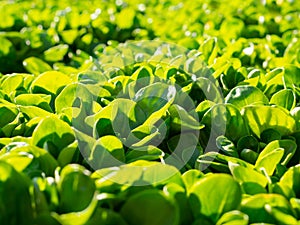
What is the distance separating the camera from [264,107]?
7.48 ft

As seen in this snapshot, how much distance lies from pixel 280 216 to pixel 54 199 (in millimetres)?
725

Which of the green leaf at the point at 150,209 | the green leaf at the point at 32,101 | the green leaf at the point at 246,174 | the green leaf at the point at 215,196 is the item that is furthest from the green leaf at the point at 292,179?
the green leaf at the point at 32,101

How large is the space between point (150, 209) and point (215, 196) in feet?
0.79

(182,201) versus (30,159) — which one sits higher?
(30,159)

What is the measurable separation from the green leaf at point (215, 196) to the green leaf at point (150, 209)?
0.18 meters

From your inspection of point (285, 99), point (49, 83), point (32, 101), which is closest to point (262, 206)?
point (285, 99)

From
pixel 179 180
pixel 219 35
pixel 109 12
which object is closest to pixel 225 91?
pixel 179 180

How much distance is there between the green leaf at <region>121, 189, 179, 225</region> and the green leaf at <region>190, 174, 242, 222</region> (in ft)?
0.60

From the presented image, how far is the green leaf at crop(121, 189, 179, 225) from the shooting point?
1482 mm

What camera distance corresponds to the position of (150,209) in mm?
1518

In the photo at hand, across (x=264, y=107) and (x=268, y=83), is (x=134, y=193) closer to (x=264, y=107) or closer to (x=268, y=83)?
(x=264, y=107)

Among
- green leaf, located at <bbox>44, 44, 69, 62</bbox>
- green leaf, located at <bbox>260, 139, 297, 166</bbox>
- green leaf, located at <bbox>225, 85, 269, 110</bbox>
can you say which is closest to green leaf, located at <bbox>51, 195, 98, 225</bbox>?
green leaf, located at <bbox>260, 139, 297, 166</bbox>

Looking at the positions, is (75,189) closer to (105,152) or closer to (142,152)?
(105,152)

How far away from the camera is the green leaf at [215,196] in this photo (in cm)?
161
